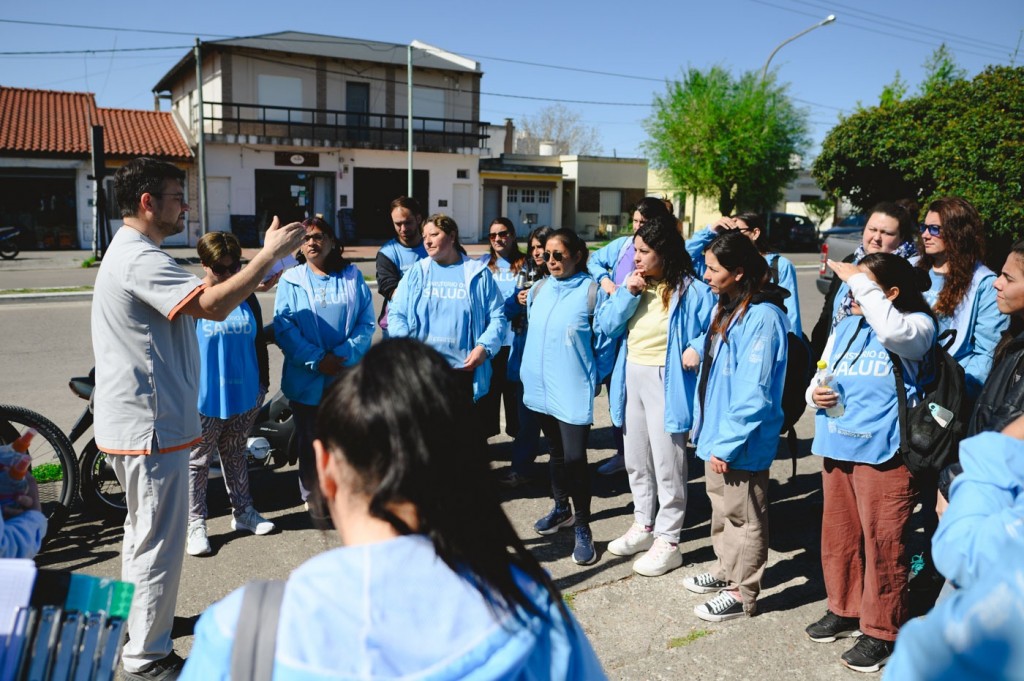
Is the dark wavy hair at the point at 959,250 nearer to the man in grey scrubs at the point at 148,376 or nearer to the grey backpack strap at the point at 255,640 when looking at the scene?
the man in grey scrubs at the point at 148,376

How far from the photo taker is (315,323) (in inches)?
205

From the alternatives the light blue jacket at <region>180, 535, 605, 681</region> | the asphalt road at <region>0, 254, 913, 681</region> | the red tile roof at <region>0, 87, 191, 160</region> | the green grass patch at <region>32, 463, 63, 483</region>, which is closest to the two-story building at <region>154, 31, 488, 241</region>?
the red tile roof at <region>0, 87, 191, 160</region>

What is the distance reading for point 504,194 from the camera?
39.0 metres

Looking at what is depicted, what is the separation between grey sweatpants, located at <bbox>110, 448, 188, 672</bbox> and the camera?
3369mm

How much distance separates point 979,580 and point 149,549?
308cm

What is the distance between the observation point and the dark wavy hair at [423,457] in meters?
1.35

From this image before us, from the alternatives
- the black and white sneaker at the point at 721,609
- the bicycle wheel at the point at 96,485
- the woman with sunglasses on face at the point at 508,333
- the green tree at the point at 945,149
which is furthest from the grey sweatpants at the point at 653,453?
the green tree at the point at 945,149

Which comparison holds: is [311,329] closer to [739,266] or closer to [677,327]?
[677,327]

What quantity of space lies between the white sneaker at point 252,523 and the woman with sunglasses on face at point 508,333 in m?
1.75

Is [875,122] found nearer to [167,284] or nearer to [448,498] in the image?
[167,284]

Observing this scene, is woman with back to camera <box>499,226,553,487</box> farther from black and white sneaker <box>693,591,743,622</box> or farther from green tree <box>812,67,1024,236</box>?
green tree <box>812,67,1024,236</box>

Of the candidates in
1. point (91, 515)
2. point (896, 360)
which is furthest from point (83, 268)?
point (896, 360)

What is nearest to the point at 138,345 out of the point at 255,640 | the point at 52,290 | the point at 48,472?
the point at 255,640

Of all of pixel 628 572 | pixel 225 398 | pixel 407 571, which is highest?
pixel 407 571
